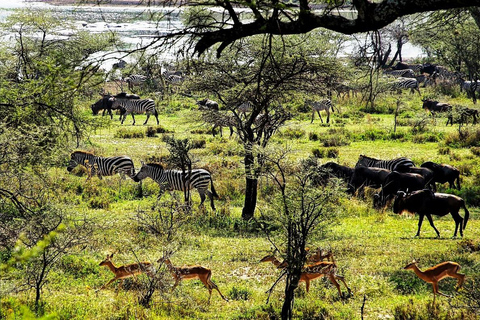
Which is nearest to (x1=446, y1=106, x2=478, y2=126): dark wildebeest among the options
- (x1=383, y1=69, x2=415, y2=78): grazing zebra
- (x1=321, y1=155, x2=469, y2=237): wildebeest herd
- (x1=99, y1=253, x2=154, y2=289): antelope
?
(x1=321, y1=155, x2=469, y2=237): wildebeest herd

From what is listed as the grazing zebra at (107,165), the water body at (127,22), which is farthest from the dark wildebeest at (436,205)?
the grazing zebra at (107,165)

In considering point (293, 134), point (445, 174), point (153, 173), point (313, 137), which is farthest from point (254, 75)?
point (293, 134)

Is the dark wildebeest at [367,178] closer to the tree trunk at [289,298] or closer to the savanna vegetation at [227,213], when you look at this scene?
the savanna vegetation at [227,213]

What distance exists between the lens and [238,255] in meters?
10.4

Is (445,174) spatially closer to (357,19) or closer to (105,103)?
(357,19)

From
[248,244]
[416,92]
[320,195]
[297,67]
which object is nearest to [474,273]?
[320,195]

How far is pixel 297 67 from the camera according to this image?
13102mm

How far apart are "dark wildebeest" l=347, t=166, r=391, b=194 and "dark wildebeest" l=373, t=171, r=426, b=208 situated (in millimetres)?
609

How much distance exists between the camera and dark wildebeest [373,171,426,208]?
1397 cm

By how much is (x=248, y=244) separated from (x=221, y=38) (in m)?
6.56

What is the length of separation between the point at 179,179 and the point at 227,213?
1.90 meters

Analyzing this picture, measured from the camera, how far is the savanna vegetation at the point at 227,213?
702cm

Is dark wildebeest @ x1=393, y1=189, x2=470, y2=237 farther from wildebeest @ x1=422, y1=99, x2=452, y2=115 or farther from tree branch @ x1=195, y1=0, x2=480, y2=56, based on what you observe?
wildebeest @ x1=422, y1=99, x2=452, y2=115

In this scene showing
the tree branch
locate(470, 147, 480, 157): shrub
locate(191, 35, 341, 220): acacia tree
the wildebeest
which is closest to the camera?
the tree branch
